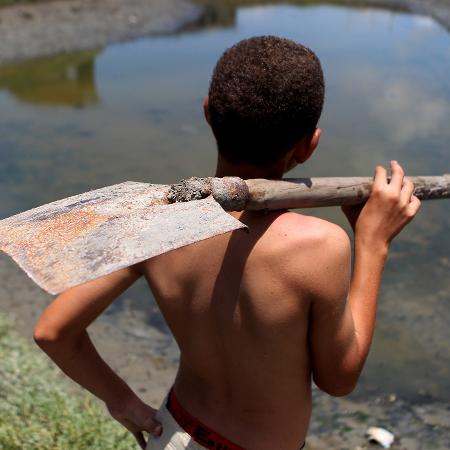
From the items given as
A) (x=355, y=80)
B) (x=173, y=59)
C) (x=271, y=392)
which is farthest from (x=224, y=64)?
(x=173, y=59)

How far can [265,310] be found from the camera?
57.9 inches

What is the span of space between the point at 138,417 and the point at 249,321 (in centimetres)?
52

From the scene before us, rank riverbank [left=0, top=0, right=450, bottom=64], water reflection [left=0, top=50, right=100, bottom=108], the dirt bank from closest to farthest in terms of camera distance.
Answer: water reflection [left=0, top=50, right=100, bottom=108] → the dirt bank → riverbank [left=0, top=0, right=450, bottom=64]

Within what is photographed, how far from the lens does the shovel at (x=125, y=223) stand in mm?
1216

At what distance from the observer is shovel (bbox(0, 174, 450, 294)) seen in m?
1.22

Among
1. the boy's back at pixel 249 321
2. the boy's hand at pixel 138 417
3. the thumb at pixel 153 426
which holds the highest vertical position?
the boy's back at pixel 249 321

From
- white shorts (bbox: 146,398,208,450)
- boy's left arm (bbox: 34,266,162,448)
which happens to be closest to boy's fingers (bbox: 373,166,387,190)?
boy's left arm (bbox: 34,266,162,448)

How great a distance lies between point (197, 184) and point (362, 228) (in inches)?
17.5

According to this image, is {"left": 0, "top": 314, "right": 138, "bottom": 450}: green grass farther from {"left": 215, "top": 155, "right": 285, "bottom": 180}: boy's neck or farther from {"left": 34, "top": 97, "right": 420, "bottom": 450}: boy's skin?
{"left": 215, "top": 155, "right": 285, "bottom": 180}: boy's neck

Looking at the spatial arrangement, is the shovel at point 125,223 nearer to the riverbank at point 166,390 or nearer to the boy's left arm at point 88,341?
the boy's left arm at point 88,341

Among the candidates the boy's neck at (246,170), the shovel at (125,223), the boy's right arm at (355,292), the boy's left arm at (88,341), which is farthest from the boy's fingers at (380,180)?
the boy's left arm at (88,341)

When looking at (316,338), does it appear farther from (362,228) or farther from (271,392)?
(362,228)

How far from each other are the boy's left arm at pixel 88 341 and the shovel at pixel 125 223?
0.24 m

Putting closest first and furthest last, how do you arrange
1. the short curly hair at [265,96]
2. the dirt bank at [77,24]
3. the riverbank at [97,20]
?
1. the short curly hair at [265,96]
2. the dirt bank at [77,24]
3. the riverbank at [97,20]
